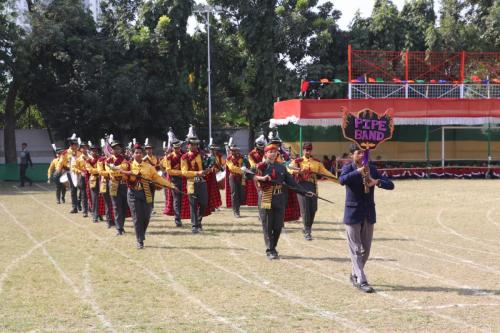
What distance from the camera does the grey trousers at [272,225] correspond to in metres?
10.7

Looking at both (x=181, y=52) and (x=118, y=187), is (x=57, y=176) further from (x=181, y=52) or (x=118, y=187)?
A: (x=181, y=52)

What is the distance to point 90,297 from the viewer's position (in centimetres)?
815

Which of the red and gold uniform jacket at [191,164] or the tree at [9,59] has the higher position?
the tree at [9,59]

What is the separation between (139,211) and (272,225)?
253cm

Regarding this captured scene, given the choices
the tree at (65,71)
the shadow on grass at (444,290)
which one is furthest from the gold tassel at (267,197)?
the tree at (65,71)

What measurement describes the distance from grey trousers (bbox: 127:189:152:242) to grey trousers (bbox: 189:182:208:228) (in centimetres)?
170

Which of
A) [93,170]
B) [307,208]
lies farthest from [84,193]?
[307,208]

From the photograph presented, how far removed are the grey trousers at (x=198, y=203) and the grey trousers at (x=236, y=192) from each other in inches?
109

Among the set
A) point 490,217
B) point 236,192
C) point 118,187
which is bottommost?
point 490,217

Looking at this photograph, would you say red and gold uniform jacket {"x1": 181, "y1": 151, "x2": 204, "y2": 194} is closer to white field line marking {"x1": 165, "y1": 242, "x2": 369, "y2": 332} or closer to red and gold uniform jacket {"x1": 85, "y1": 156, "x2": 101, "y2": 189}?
red and gold uniform jacket {"x1": 85, "y1": 156, "x2": 101, "y2": 189}

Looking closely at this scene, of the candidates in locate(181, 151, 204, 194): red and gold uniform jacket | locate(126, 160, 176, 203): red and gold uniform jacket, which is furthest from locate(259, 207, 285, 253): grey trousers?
locate(181, 151, 204, 194): red and gold uniform jacket

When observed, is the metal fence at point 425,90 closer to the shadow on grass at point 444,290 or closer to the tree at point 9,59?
the tree at point 9,59

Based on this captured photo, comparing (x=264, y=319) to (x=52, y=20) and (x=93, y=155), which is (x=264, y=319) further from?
(x=52, y=20)

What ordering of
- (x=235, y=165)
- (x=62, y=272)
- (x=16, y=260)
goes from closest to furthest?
(x=62, y=272), (x=16, y=260), (x=235, y=165)
